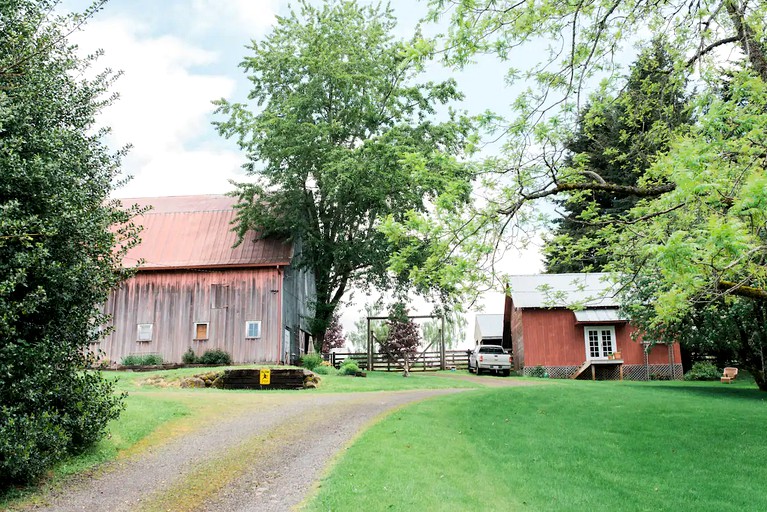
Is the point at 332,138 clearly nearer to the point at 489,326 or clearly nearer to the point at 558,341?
the point at 558,341

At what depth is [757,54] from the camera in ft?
35.2

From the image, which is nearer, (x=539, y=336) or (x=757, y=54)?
(x=757, y=54)

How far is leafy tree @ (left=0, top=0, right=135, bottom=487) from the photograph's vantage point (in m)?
7.64

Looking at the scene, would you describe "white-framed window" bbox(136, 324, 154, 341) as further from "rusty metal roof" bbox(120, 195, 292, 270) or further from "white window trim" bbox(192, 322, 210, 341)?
"rusty metal roof" bbox(120, 195, 292, 270)

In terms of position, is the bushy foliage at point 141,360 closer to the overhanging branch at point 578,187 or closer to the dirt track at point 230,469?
the dirt track at point 230,469

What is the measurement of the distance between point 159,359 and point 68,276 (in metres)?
18.9

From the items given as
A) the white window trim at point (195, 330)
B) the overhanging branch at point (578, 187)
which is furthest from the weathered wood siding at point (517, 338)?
the overhanging branch at point (578, 187)

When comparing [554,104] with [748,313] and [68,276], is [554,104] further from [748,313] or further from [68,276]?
[748,313]

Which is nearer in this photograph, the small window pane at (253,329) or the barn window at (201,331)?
the small window pane at (253,329)

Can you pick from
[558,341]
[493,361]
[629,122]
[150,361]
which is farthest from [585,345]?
[150,361]

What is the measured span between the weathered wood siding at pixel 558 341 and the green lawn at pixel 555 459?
14248mm

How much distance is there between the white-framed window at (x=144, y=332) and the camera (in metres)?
27.0

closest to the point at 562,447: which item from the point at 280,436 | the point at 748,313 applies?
the point at 280,436

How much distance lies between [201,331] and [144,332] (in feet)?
8.79
